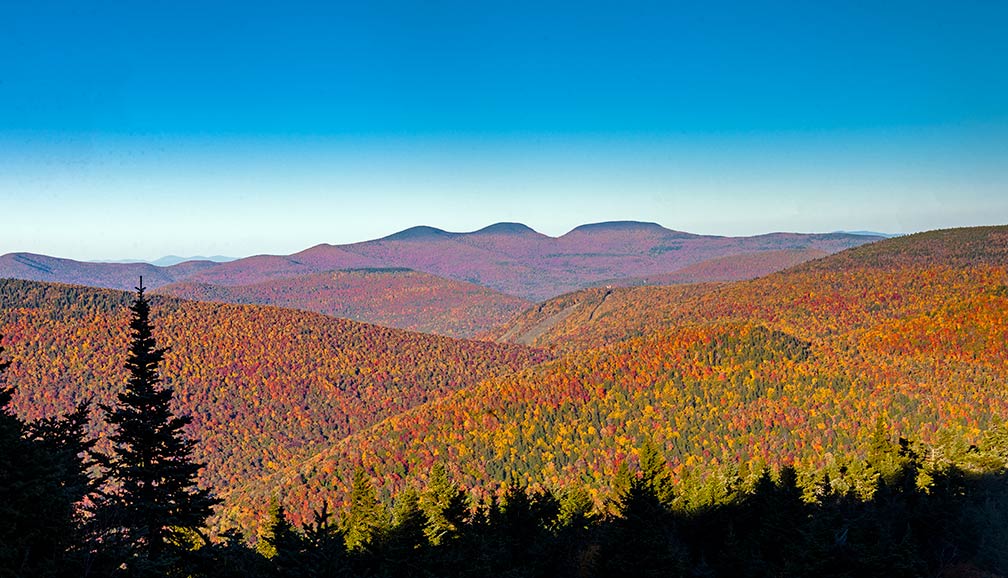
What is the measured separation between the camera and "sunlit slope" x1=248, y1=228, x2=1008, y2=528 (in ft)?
395

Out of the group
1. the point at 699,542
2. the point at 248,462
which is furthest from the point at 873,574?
the point at 248,462

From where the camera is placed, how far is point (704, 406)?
13912 centimetres

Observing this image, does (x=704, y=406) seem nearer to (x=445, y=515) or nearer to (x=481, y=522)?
(x=481, y=522)

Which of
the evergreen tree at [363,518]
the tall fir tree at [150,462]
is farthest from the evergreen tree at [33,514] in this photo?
the evergreen tree at [363,518]

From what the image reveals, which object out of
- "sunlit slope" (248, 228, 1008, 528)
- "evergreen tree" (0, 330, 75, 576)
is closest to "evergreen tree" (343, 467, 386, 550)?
"evergreen tree" (0, 330, 75, 576)

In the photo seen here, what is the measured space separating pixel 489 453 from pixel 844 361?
95.4 m

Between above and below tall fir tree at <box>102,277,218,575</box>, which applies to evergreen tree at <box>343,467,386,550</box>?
below

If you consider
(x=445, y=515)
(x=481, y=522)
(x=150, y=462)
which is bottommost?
(x=481, y=522)

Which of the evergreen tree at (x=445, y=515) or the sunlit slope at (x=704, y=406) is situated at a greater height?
the evergreen tree at (x=445, y=515)

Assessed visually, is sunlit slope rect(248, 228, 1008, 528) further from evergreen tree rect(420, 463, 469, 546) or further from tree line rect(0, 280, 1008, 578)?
evergreen tree rect(420, 463, 469, 546)

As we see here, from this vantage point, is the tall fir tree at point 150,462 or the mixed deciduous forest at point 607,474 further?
the mixed deciduous forest at point 607,474

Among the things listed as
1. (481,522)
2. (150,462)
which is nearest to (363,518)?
(481,522)

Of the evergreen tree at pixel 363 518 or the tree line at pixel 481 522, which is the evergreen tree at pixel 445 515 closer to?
the tree line at pixel 481 522

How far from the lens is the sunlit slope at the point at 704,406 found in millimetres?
120250
